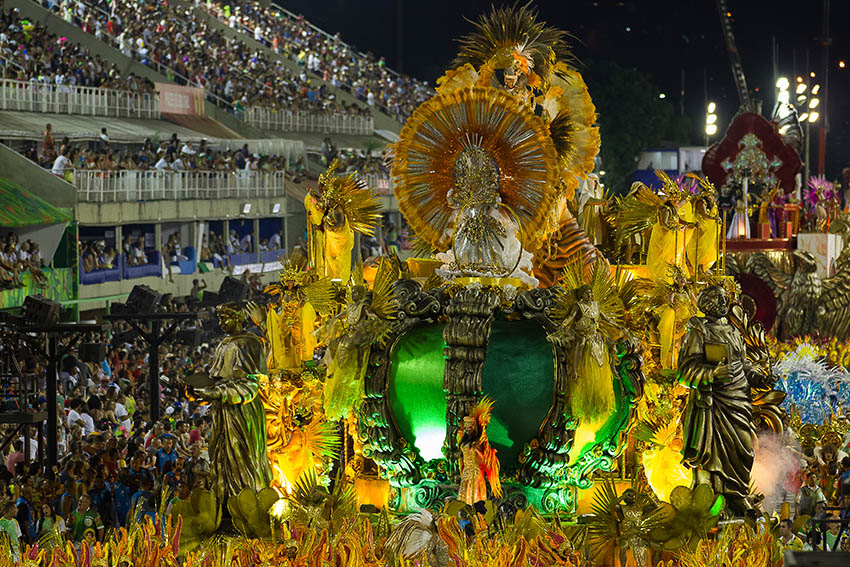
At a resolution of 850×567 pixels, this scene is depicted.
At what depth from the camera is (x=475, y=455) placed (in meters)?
11.3

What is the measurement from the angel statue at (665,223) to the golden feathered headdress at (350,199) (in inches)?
95.3

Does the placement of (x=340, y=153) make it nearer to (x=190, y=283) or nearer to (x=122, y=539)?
(x=190, y=283)

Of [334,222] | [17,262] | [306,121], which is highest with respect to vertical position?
[306,121]

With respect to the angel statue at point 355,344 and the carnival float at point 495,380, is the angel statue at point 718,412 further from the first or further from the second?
the angel statue at point 355,344

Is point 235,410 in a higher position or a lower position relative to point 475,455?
higher

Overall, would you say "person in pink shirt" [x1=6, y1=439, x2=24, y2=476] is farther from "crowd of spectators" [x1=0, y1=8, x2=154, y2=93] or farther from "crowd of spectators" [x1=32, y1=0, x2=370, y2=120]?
"crowd of spectators" [x1=32, y1=0, x2=370, y2=120]

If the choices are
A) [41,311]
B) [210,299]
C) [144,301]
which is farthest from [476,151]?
[210,299]

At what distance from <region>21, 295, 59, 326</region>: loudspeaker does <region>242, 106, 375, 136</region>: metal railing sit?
2082 centimetres

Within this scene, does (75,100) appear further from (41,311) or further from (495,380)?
(495,380)

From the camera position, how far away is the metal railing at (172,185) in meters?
25.7

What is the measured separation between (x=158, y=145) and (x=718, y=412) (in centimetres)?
2099

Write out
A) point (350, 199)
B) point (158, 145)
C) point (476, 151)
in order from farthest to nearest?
point (158, 145), point (350, 199), point (476, 151)

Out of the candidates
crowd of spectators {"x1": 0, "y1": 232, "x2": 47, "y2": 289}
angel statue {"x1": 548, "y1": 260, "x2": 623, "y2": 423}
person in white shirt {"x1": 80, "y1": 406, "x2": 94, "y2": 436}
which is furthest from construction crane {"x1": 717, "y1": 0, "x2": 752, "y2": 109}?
angel statue {"x1": 548, "y1": 260, "x2": 623, "y2": 423}

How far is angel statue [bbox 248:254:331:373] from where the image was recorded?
41.5 feet
